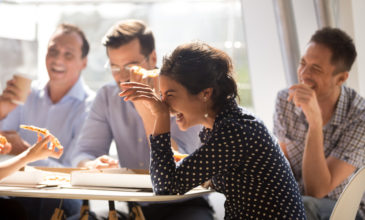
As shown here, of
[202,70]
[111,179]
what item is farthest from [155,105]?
[111,179]

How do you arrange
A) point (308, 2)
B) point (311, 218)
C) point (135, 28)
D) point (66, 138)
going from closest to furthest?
point (311, 218)
point (135, 28)
point (66, 138)
point (308, 2)

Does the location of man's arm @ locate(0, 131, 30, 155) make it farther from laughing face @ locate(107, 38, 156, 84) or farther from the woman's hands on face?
the woman's hands on face

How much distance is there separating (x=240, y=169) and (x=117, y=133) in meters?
1.21

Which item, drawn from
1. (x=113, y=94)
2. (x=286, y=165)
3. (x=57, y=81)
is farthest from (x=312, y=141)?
(x=57, y=81)

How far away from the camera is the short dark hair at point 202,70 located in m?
1.69

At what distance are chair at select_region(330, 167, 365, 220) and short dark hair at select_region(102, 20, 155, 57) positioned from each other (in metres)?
1.43

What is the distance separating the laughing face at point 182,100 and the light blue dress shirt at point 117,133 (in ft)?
3.12

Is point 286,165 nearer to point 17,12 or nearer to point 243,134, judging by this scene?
point 243,134

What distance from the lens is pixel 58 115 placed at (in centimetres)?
328

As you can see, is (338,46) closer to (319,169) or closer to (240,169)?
(319,169)

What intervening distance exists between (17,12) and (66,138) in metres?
1.74

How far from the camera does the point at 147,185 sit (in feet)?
5.78

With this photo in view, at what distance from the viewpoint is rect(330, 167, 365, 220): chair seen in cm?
162

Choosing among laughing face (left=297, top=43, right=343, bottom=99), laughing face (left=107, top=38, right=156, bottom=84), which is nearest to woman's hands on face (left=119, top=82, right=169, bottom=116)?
laughing face (left=107, top=38, right=156, bottom=84)
